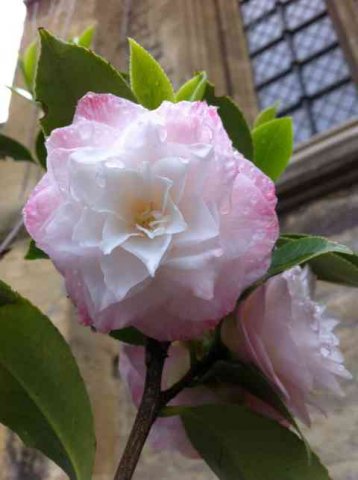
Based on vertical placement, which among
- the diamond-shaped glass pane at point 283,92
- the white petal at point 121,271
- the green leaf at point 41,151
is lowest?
the white petal at point 121,271

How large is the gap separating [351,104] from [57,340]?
91.3 inches

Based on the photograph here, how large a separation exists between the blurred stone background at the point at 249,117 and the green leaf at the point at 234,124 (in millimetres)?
828

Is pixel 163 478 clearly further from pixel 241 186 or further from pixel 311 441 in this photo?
pixel 241 186

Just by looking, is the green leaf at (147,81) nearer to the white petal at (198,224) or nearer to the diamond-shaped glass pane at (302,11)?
the white petal at (198,224)

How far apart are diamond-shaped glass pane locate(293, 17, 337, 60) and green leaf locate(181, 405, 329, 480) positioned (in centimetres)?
266

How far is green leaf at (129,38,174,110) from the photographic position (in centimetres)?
61

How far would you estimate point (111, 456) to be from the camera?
168 cm

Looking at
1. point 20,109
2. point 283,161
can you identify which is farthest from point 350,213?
point 20,109

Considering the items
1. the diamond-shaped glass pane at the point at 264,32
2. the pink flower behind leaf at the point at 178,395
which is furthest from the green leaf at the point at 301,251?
the diamond-shaped glass pane at the point at 264,32

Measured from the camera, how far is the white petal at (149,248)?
0.41 m

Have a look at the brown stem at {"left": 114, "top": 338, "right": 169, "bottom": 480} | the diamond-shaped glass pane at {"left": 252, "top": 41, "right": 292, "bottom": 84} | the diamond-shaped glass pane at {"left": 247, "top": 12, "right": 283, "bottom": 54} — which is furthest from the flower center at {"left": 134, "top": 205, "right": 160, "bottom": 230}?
the diamond-shaped glass pane at {"left": 247, "top": 12, "right": 283, "bottom": 54}

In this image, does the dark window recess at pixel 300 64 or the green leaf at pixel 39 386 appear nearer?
the green leaf at pixel 39 386

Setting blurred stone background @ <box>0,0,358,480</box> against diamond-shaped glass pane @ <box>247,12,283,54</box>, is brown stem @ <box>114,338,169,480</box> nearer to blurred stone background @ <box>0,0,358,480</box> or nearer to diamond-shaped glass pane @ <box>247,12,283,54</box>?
blurred stone background @ <box>0,0,358,480</box>

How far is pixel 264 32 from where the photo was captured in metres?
3.26
